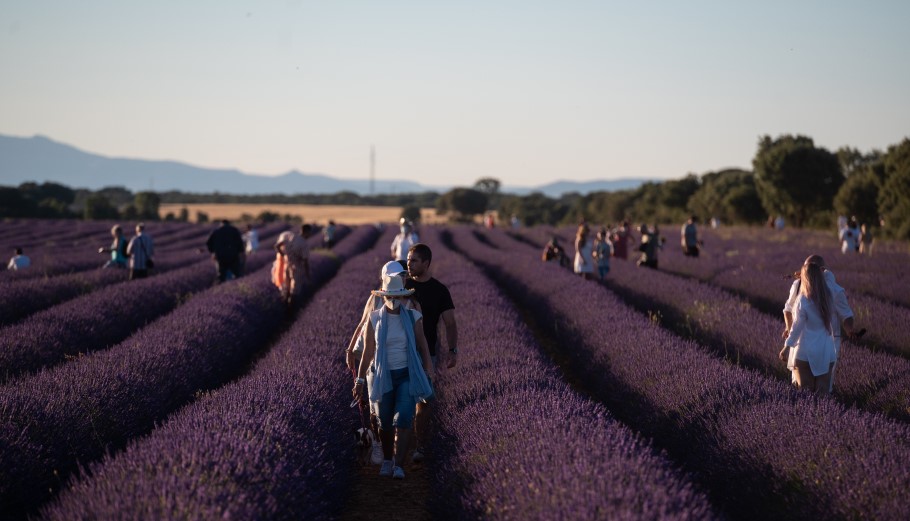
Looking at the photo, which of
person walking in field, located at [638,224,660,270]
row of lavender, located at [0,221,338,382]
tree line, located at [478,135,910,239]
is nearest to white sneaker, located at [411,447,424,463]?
row of lavender, located at [0,221,338,382]

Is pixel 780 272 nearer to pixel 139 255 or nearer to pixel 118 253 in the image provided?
pixel 139 255

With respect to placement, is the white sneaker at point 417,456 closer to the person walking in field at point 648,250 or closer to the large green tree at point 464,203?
the person walking in field at point 648,250

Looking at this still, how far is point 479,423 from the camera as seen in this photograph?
4.62 meters

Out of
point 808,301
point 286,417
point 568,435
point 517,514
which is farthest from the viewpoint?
point 808,301

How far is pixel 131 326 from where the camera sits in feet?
32.5

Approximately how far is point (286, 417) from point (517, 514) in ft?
5.71

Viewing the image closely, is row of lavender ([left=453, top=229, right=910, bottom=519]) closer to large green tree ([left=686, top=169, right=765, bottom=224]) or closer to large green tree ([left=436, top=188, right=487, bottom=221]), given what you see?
large green tree ([left=686, top=169, right=765, bottom=224])

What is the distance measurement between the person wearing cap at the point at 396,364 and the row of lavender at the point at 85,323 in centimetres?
272

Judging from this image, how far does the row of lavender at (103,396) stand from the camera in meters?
4.23

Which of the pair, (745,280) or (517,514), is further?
(745,280)

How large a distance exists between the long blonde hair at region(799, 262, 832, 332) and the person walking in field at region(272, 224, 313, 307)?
747cm

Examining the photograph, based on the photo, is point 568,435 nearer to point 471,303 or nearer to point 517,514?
point 517,514

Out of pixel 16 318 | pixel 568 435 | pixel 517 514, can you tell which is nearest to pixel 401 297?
pixel 568 435

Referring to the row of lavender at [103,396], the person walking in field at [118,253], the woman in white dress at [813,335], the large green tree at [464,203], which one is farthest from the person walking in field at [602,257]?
the large green tree at [464,203]
